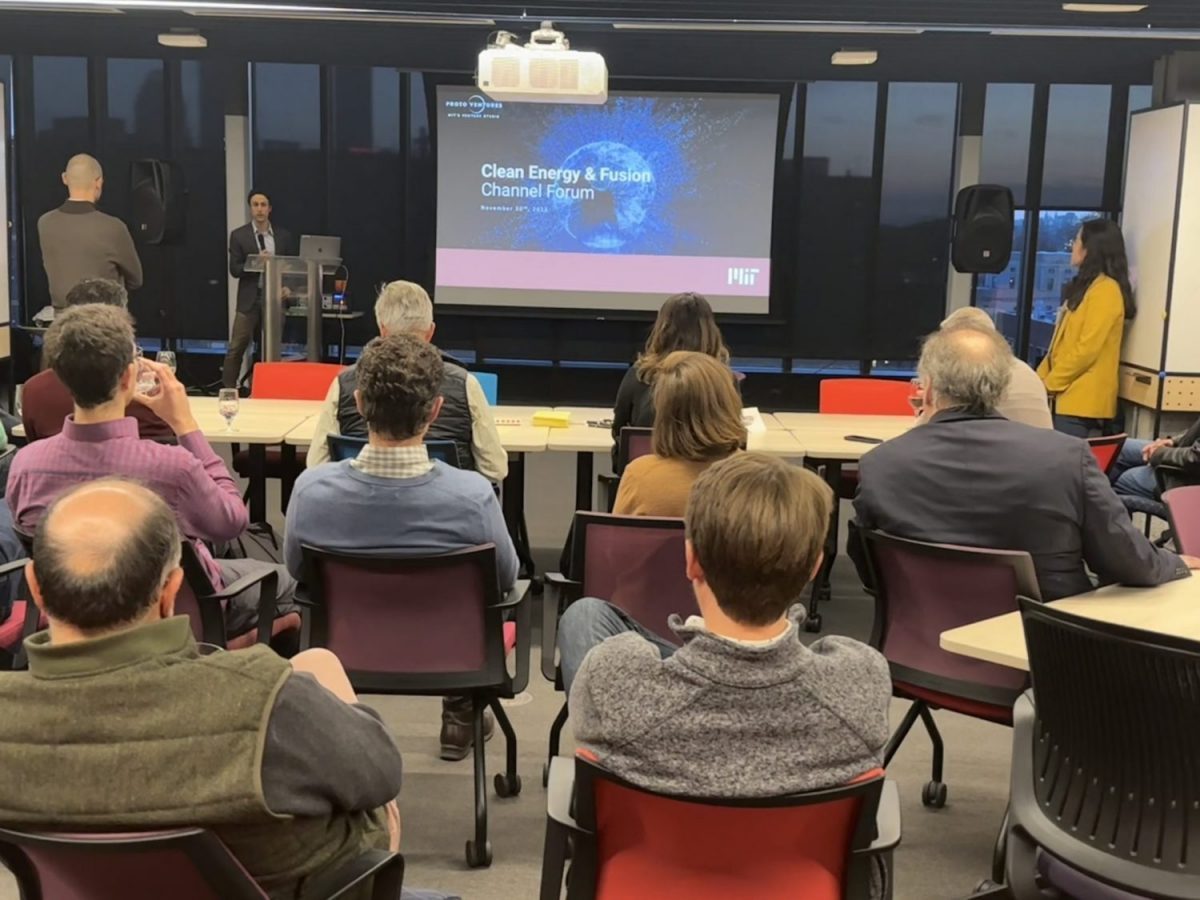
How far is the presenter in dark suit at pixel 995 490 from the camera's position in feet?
8.79

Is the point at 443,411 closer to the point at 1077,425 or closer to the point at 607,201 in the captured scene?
the point at 1077,425

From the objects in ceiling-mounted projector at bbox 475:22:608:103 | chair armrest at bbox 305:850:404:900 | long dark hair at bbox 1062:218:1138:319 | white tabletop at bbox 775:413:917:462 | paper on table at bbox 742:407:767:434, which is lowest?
chair armrest at bbox 305:850:404:900

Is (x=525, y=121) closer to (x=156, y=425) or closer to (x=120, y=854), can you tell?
(x=156, y=425)

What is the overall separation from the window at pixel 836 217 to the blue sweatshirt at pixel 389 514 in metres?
Answer: 8.16

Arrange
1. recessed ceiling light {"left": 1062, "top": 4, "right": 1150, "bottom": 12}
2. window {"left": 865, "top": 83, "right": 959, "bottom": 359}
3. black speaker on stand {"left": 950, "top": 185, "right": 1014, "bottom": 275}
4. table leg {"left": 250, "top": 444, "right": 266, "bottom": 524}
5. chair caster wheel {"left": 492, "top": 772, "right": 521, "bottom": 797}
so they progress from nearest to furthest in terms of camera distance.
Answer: chair caster wheel {"left": 492, "top": 772, "right": 521, "bottom": 797}
table leg {"left": 250, "top": 444, "right": 266, "bottom": 524}
recessed ceiling light {"left": 1062, "top": 4, "right": 1150, "bottom": 12}
black speaker on stand {"left": 950, "top": 185, "right": 1014, "bottom": 275}
window {"left": 865, "top": 83, "right": 959, "bottom": 359}

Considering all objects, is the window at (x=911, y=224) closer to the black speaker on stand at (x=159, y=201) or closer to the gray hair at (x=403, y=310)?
the black speaker on stand at (x=159, y=201)

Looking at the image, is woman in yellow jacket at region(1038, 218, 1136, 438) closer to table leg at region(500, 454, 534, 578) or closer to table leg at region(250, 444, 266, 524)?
table leg at region(500, 454, 534, 578)

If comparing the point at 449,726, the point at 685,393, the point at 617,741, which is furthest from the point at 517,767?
the point at 617,741

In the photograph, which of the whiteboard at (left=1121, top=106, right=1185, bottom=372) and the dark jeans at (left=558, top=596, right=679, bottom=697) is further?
the whiteboard at (left=1121, top=106, right=1185, bottom=372)

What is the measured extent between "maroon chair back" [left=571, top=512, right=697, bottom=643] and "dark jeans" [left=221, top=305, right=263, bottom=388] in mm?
7270

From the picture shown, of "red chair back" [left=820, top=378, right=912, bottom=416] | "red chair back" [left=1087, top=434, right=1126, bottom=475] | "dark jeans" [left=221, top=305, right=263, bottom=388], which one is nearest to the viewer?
"red chair back" [left=1087, top=434, right=1126, bottom=475]

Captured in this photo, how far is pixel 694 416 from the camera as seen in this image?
3010 millimetres

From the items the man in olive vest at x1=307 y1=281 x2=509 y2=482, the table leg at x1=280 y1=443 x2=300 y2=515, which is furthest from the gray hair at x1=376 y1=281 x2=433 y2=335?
the table leg at x1=280 y1=443 x2=300 y2=515

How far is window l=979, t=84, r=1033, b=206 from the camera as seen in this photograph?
35.0ft
